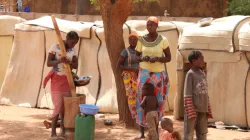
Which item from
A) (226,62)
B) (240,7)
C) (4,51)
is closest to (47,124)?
(226,62)

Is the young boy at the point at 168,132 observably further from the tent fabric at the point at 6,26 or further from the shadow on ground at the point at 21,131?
the tent fabric at the point at 6,26

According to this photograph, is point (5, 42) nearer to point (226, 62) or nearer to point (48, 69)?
point (48, 69)

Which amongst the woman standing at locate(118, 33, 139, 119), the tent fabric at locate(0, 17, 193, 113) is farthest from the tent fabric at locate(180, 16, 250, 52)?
the woman standing at locate(118, 33, 139, 119)

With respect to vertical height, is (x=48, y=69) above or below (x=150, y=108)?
above

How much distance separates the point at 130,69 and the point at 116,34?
0.88 meters

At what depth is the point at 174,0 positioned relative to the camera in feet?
75.2

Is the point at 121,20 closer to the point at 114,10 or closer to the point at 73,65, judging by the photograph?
the point at 114,10

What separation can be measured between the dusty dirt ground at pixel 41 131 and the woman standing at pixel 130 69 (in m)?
0.42

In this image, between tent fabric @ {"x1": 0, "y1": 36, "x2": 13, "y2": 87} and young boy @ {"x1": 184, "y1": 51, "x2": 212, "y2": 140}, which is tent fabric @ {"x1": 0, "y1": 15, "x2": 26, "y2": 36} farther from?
young boy @ {"x1": 184, "y1": 51, "x2": 212, "y2": 140}

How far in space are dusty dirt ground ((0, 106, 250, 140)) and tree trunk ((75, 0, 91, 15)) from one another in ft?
38.7

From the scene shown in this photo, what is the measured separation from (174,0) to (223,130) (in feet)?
48.0

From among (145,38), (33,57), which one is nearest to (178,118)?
(145,38)

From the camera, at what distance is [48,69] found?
36.2 ft

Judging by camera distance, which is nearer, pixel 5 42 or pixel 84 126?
pixel 84 126
